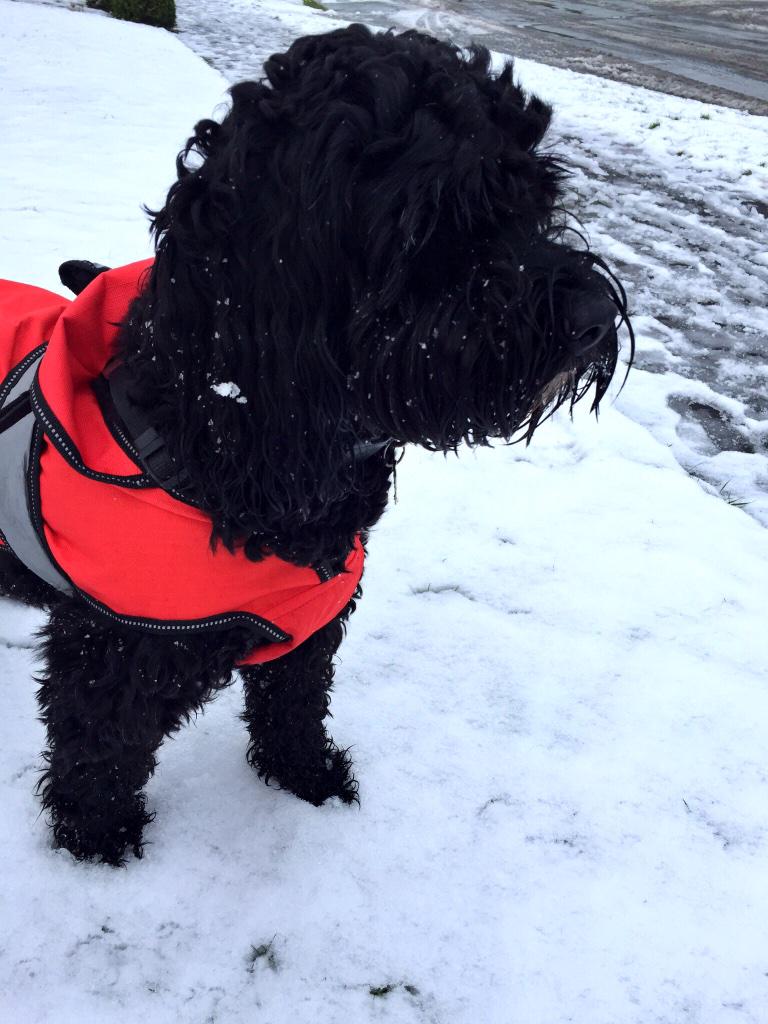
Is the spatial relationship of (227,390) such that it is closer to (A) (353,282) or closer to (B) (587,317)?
(A) (353,282)

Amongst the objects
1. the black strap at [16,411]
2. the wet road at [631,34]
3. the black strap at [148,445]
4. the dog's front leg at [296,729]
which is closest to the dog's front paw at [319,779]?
the dog's front leg at [296,729]

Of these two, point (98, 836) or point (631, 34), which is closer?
point (98, 836)

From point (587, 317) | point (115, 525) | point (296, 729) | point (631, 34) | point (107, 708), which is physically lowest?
point (296, 729)

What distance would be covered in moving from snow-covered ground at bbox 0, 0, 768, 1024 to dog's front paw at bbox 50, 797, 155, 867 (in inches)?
1.4

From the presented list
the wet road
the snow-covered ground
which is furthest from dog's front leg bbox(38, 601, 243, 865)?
the wet road

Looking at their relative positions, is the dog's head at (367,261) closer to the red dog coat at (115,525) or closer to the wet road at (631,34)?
the red dog coat at (115,525)

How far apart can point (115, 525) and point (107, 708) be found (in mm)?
454

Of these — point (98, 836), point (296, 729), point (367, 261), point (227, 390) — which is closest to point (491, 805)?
point (296, 729)

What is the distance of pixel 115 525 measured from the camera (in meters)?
1.49

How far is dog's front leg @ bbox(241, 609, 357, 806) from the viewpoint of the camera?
209 centimetres

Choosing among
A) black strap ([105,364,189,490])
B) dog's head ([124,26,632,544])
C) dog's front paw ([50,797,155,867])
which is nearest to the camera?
dog's head ([124,26,632,544])

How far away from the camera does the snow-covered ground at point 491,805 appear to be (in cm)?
179

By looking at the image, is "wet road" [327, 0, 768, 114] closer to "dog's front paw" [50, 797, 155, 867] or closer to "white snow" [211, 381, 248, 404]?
"white snow" [211, 381, 248, 404]

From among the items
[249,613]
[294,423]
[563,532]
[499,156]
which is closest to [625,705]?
[563,532]
